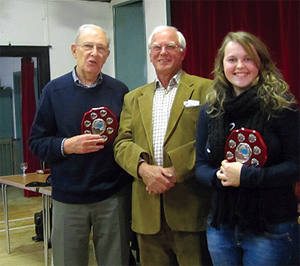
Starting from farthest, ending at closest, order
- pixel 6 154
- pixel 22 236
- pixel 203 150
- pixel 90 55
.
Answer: pixel 6 154 → pixel 22 236 → pixel 90 55 → pixel 203 150

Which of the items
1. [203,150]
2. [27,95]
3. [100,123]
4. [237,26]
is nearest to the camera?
[203,150]

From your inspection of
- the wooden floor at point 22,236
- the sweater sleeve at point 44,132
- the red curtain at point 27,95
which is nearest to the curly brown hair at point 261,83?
the sweater sleeve at point 44,132

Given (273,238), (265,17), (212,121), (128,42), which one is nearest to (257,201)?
(273,238)

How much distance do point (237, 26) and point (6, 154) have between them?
4977 mm

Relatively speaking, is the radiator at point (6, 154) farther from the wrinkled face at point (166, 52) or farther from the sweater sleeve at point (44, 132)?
the wrinkled face at point (166, 52)

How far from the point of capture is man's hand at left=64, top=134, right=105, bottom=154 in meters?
1.98

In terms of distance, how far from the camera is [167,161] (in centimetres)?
198

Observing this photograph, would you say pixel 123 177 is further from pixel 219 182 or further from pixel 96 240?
pixel 219 182

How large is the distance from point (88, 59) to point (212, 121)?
0.81m

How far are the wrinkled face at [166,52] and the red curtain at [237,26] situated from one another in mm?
1317

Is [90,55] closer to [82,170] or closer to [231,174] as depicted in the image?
[82,170]

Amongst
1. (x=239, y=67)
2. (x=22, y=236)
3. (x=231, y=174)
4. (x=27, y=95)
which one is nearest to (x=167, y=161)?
(x=231, y=174)

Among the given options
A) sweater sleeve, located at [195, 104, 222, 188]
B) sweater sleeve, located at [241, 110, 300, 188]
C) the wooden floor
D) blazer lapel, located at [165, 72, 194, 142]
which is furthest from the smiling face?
Result: the wooden floor

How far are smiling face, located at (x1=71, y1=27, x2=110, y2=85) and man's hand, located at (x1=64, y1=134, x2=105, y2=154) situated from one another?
0.34 meters
